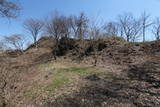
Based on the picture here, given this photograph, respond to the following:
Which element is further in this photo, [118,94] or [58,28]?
[58,28]

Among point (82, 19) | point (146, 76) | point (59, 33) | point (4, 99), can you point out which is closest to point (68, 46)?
point (59, 33)

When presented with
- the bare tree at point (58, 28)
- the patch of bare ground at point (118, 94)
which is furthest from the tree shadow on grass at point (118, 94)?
the bare tree at point (58, 28)

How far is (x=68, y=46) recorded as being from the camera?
2173 centimetres

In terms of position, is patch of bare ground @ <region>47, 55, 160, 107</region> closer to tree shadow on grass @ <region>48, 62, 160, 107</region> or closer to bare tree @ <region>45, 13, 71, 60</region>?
tree shadow on grass @ <region>48, 62, 160, 107</region>

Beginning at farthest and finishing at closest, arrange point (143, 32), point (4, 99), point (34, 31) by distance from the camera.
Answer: point (34, 31) → point (143, 32) → point (4, 99)

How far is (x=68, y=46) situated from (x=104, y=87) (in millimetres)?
16207

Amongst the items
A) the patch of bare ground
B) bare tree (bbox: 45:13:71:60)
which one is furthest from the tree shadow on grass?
bare tree (bbox: 45:13:71:60)

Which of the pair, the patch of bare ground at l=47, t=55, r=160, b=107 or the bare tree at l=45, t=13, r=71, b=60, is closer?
the patch of bare ground at l=47, t=55, r=160, b=107

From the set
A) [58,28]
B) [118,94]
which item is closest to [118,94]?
[118,94]

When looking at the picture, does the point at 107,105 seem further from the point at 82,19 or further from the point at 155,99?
the point at 82,19

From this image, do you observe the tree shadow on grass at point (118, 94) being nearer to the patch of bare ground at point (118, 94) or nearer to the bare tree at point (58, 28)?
the patch of bare ground at point (118, 94)

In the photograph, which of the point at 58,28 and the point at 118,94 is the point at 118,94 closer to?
the point at 118,94

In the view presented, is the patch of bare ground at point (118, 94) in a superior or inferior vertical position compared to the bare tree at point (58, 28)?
inferior

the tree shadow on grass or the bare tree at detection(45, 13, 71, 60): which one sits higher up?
the bare tree at detection(45, 13, 71, 60)
